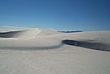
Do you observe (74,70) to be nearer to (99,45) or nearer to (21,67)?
(21,67)

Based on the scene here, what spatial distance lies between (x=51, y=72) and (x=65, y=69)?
587 millimetres

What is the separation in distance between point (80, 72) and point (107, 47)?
8627 mm

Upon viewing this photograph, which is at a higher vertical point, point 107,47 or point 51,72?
point 51,72

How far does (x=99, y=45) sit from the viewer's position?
13.3 metres

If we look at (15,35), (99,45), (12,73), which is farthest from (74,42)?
(15,35)

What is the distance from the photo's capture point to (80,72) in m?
4.92

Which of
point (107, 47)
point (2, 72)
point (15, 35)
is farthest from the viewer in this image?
point (15, 35)

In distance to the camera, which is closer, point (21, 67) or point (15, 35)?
point (21, 67)

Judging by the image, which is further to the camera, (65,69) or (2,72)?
(65,69)

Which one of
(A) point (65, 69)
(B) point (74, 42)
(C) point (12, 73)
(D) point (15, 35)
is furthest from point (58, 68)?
(D) point (15, 35)

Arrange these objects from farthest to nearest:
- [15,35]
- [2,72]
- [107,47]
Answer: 1. [15,35]
2. [107,47]
3. [2,72]

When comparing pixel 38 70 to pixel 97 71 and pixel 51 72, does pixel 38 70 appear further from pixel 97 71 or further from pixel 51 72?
pixel 97 71

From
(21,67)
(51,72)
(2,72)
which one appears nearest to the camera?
(2,72)

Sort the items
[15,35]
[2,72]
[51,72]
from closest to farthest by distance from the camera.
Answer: [2,72]
[51,72]
[15,35]
